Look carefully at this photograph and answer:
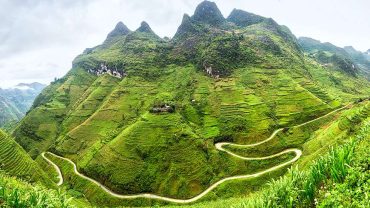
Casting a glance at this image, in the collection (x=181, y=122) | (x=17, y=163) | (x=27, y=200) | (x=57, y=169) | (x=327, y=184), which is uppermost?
(x=327, y=184)

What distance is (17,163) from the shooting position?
7094 cm

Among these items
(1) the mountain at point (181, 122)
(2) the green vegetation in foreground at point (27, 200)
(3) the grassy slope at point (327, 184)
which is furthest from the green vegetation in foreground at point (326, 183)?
(1) the mountain at point (181, 122)

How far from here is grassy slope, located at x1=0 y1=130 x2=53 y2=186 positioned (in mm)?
68688

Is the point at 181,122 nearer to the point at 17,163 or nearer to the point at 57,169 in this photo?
the point at 57,169

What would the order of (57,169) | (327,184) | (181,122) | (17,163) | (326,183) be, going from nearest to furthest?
(327,184)
(326,183)
(17,163)
(181,122)
(57,169)

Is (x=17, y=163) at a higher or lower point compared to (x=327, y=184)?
lower

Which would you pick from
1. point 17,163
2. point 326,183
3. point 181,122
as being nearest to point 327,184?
point 326,183

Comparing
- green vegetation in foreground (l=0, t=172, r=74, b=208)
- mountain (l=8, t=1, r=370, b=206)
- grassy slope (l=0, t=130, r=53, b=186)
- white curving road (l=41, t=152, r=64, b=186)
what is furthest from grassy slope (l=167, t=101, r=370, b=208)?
white curving road (l=41, t=152, r=64, b=186)

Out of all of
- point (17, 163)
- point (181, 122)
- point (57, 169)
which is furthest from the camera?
point (57, 169)

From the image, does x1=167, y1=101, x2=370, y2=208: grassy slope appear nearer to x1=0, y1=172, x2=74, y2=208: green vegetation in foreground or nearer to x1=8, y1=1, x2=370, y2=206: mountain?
x1=0, y1=172, x2=74, y2=208: green vegetation in foreground

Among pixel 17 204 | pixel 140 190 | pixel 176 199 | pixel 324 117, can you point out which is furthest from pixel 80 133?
pixel 17 204

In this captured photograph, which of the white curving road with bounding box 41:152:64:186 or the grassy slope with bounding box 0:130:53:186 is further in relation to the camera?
the white curving road with bounding box 41:152:64:186

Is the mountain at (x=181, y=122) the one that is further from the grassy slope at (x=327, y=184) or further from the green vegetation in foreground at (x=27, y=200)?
the green vegetation in foreground at (x=27, y=200)

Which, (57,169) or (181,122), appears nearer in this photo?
(181,122)
